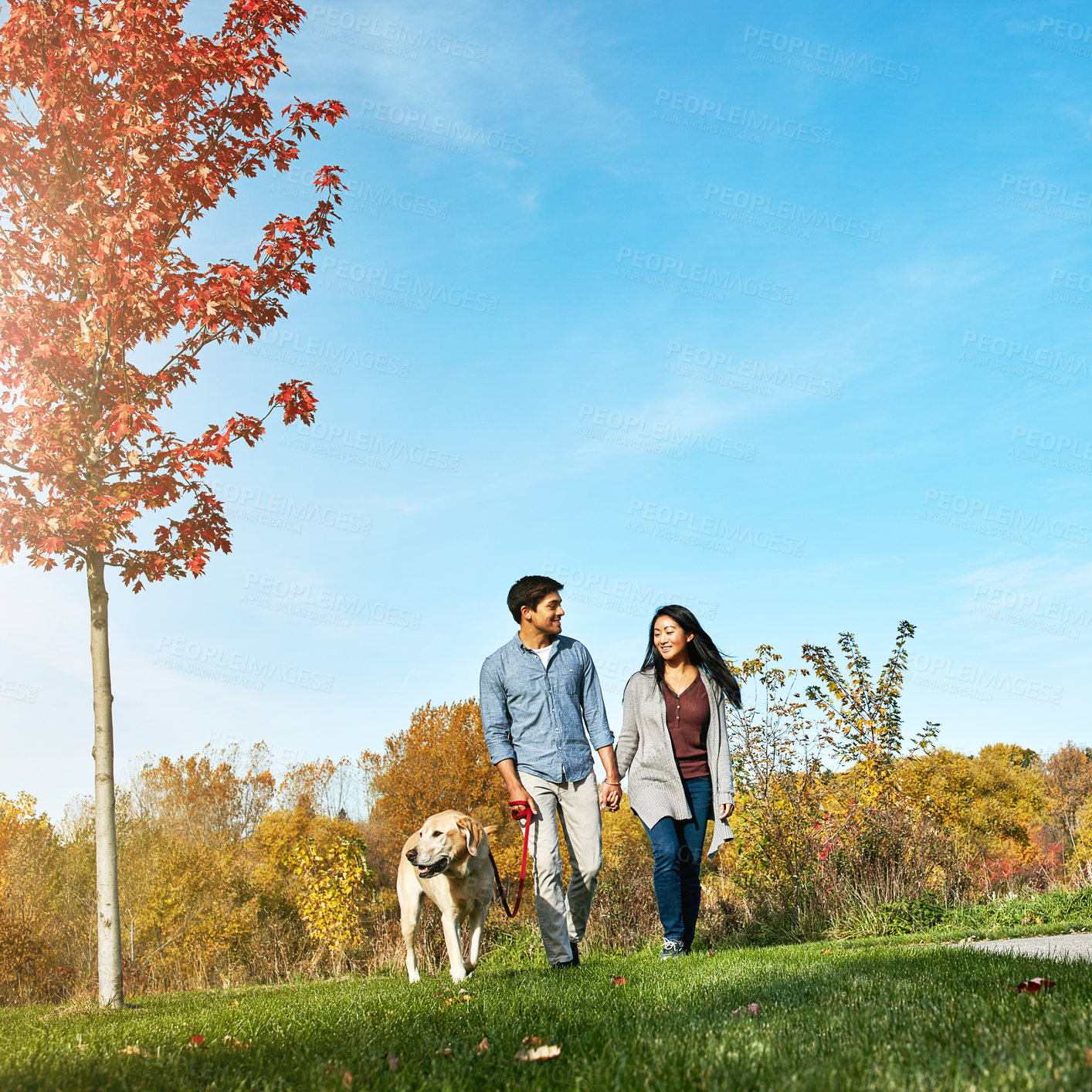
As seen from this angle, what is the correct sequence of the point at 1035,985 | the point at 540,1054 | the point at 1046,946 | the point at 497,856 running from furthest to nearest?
the point at 497,856 < the point at 1046,946 < the point at 1035,985 < the point at 540,1054

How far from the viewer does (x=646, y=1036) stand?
2561 mm

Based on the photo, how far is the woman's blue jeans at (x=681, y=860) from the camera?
609cm

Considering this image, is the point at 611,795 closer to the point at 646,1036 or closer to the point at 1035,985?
the point at 1035,985

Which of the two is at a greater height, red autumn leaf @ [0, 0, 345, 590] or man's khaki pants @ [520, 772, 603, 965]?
red autumn leaf @ [0, 0, 345, 590]

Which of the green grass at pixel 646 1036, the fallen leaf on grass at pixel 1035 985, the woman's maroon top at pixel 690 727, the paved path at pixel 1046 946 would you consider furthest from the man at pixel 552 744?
the fallen leaf on grass at pixel 1035 985

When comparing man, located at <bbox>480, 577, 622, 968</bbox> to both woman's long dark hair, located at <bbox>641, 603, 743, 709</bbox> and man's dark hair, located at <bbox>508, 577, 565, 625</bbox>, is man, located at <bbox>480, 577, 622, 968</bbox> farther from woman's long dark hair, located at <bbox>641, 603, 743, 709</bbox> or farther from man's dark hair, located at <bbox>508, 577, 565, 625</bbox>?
woman's long dark hair, located at <bbox>641, 603, 743, 709</bbox>

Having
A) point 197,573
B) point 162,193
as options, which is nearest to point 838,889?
point 197,573

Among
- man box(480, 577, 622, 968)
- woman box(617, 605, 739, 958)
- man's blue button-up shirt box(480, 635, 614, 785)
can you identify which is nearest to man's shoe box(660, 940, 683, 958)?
woman box(617, 605, 739, 958)

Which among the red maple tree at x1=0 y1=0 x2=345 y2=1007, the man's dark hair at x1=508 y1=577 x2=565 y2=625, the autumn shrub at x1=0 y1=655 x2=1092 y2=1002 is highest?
the red maple tree at x1=0 y1=0 x2=345 y2=1007

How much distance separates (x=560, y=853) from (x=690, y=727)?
1.58 meters

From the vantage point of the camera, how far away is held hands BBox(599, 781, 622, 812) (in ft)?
19.3

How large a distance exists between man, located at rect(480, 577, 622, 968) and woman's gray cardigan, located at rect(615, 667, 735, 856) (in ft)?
1.61

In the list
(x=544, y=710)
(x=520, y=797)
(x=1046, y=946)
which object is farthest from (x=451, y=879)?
(x=1046, y=946)

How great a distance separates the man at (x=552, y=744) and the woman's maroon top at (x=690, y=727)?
27.0 inches
